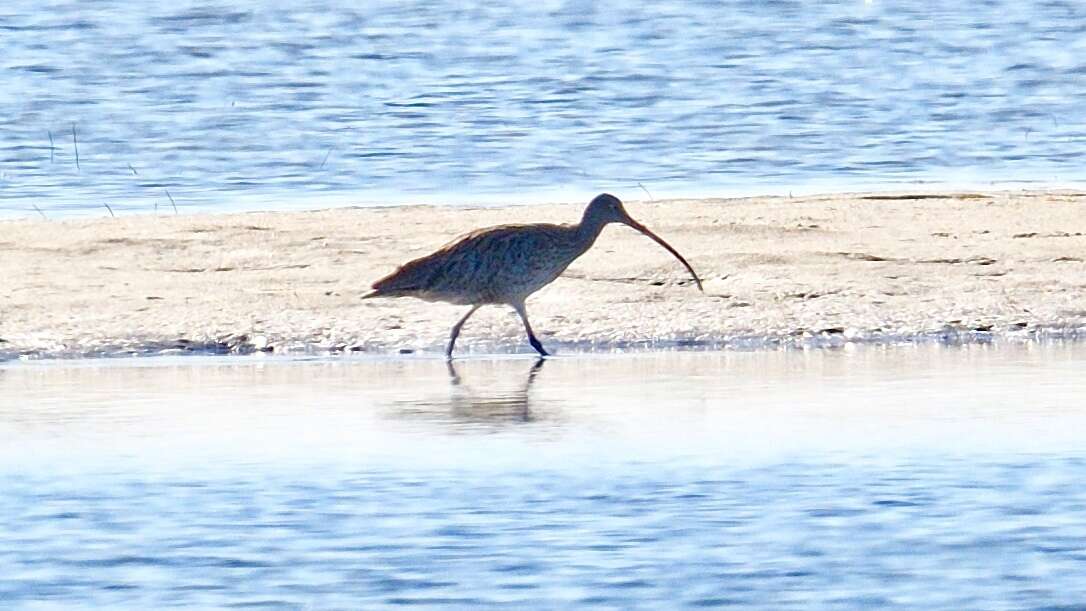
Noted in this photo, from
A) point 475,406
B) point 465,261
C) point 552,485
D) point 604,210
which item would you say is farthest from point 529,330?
point 552,485

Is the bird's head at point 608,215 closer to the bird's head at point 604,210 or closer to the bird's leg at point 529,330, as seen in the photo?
the bird's head at point 604,210

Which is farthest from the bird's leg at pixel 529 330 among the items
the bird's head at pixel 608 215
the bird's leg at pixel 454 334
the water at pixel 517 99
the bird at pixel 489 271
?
the water at pixel 517 99

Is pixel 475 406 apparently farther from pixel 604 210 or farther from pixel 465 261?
pixel 604 210

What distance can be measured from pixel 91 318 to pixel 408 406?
2.71 m

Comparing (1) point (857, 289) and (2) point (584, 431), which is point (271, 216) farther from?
(2) point (584, 431)

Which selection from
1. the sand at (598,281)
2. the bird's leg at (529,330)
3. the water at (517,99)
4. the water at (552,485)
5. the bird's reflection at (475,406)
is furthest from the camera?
the water at (517,99)

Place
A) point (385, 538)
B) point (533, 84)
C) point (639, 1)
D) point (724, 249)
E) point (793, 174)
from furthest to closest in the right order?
point (639, 1), point (533, 84), point (793, 174), point (724, 249), point (385, 538)

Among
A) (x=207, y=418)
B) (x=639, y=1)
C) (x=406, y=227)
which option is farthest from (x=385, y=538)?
(x=639, y=1)

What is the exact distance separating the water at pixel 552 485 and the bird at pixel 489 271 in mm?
482

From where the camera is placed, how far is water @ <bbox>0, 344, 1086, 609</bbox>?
7.31 m

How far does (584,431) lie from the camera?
9.41 metres

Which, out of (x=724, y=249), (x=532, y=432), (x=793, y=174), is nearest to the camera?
(x=532, y=432)

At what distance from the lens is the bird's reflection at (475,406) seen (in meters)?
9.65

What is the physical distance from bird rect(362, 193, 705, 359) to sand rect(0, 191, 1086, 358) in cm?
28
